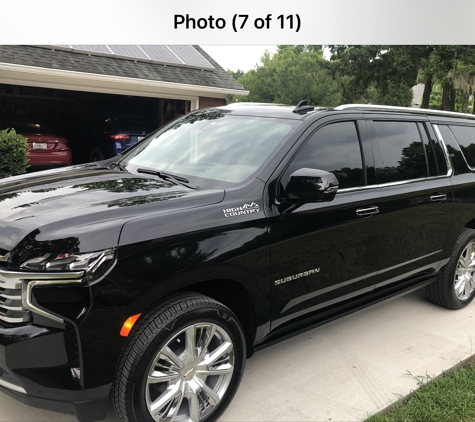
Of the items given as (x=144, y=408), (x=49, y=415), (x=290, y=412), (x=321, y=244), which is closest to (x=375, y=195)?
(x=321, y=244)

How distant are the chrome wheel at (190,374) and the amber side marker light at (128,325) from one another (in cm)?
21

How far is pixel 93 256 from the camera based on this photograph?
2268 millimetres

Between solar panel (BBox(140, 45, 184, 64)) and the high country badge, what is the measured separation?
11729 millimetres

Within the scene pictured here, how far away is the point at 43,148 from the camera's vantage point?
505 inches

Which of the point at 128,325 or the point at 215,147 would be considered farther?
the point at 215,147

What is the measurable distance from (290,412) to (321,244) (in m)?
1.13

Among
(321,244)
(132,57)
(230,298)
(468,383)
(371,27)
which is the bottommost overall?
(468,383)

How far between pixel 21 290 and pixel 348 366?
2541 mm

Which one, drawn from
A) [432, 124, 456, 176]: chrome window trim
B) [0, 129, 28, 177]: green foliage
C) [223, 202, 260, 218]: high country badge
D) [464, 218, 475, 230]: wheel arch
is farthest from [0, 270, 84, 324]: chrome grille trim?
[0, 129, 28, 177]: green foliage

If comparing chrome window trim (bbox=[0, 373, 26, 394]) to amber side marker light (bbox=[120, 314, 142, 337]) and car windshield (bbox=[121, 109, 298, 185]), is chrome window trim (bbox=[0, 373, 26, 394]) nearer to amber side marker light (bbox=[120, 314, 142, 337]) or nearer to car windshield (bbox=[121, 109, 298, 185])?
amber side marker light (bbox=[120, 314, 142, 337])

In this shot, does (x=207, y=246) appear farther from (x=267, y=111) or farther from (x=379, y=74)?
(x=379, y=74)

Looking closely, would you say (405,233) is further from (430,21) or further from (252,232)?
(430,21)

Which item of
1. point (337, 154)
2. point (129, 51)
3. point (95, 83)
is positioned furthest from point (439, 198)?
point (129, 51)

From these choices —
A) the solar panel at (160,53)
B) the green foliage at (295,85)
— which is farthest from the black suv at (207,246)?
the green foliage at (295,85)
